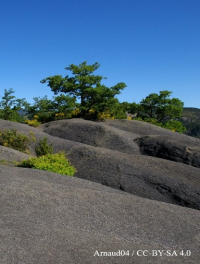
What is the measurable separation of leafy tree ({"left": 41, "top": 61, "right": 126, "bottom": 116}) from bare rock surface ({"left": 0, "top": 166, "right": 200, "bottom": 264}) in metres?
23.0

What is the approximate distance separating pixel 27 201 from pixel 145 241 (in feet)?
9.79

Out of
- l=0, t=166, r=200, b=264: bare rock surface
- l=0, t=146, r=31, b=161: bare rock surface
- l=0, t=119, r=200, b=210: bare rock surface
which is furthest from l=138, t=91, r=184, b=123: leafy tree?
l=0, t=166, r=200, b=264: bare rock surface

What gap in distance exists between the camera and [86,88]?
34.5 metres

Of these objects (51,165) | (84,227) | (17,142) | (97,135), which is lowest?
(84,227)

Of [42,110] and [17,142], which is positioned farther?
[42,110]

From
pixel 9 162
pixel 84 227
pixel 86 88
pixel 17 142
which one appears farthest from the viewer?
pixel 86 88

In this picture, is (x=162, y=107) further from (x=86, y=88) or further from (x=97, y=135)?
(x=97, y=135)

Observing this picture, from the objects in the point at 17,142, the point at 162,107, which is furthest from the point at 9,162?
the point at 162,107

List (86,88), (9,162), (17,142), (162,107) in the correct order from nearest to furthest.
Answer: (9,162) < (17,142) < (86,88) < (162,107)

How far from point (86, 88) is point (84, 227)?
27.8 metres

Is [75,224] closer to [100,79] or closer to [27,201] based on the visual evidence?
[27,201]

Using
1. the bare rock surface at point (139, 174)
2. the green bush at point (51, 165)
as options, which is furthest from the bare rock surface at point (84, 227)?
the bare rock surface at point (139, 174)

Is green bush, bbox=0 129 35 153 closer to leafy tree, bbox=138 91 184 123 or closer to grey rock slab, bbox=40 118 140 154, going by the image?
grey rock slab, bbox=40 118 140 154

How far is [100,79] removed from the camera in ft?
115
